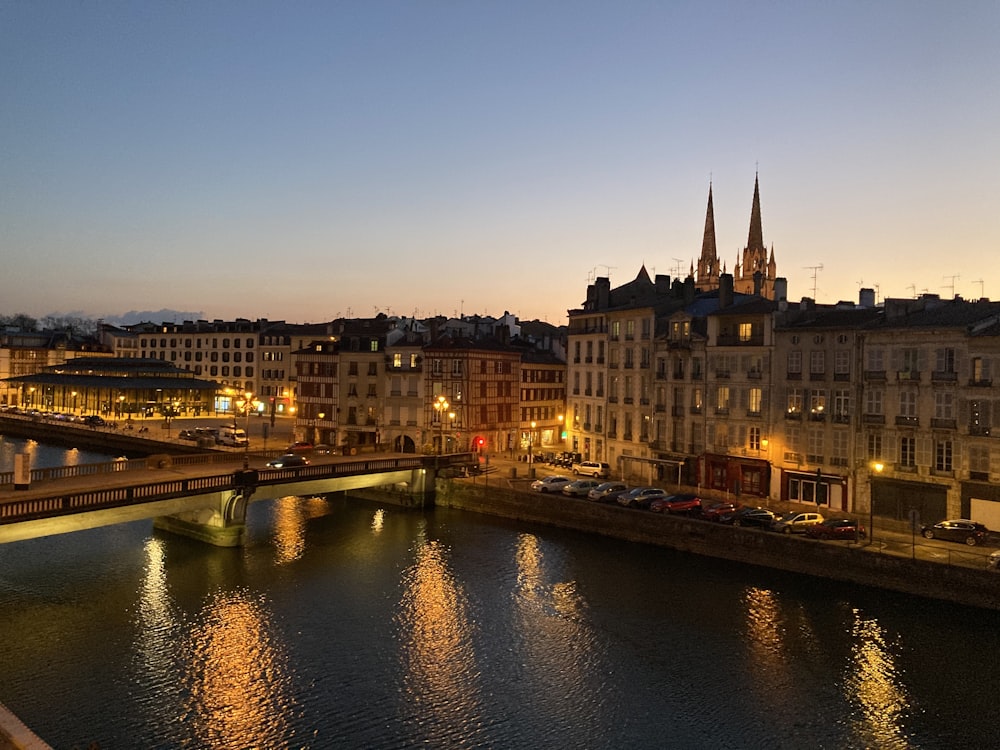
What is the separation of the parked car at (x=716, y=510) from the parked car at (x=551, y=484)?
38.5 ft

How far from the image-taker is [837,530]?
4466 centimetres

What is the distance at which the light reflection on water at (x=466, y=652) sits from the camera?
26.6 m

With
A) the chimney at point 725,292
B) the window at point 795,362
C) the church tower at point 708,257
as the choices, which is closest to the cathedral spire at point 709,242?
the church tower at point 708,257

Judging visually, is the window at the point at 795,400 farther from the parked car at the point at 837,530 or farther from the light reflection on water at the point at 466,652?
the light reflection on water at the point at 466,652

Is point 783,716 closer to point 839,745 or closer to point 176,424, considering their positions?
point 839,745

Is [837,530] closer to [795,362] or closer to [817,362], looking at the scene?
[817,362]

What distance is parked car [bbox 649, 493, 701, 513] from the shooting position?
52.0 m

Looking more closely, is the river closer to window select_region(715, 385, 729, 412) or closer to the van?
window select_region(715, 385, 729, 412)

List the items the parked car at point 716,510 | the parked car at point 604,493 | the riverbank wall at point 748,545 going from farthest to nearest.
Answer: the parked car at point 604,493 → the parked car at point 716,510 → the riverbank wall at point 748,545

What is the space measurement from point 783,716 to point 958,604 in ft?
53.7

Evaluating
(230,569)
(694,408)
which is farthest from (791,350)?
(230,569)

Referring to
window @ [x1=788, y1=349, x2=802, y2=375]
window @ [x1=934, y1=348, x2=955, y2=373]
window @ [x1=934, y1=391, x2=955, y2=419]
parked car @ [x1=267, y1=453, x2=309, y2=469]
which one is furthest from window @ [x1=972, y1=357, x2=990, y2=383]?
parked car @ [x1=267, y1=453, x2=309, y2=469]

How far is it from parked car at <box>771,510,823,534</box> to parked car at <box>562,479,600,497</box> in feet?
47.1

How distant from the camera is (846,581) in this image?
42.5m
